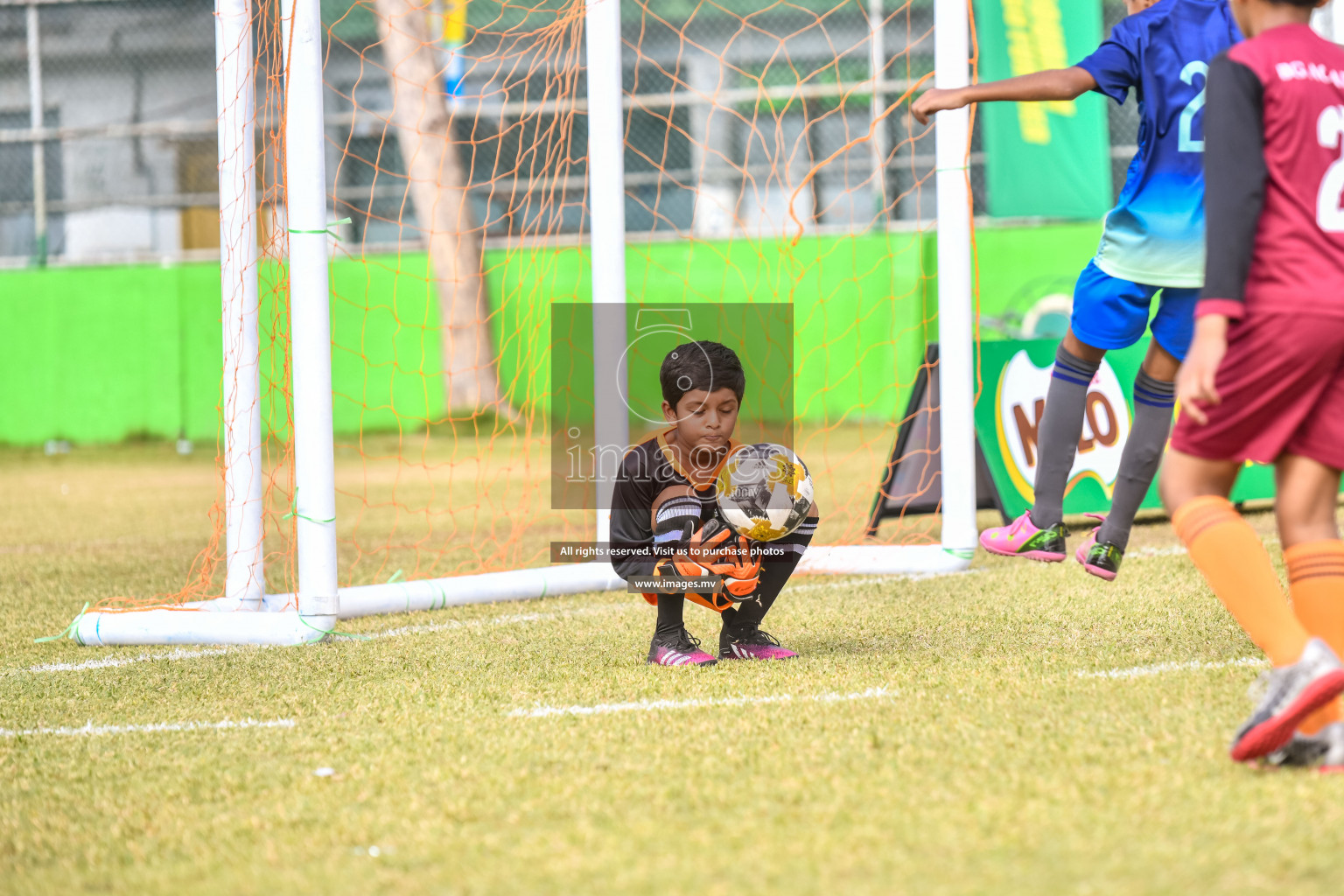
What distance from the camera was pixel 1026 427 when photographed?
583 cm

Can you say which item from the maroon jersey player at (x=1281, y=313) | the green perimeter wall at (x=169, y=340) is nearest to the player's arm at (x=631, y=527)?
the maroon jersey player at (x=1281, y=313)

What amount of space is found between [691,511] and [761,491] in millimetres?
211

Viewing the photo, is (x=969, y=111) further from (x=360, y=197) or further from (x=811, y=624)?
(x=360, y=197)

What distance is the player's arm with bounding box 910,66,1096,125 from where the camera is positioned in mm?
3160

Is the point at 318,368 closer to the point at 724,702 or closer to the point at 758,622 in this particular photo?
the point at 758,622

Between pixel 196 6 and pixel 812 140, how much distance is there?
27.8 ft

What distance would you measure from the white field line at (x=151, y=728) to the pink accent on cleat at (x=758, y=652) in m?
1.16

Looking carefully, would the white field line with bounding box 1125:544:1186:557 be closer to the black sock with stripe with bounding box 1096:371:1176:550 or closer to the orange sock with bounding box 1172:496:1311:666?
the black sock with stripe with bounding box 1096:371:1176:550

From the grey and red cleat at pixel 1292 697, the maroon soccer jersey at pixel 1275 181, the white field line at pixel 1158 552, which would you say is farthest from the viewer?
the white field line at pixel 1158 552

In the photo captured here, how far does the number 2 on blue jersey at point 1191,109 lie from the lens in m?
3.15

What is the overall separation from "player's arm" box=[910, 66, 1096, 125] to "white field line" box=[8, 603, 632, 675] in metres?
2.05

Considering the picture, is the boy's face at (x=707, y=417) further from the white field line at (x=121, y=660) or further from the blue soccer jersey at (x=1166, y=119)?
the white field line at (x=121, y=660)

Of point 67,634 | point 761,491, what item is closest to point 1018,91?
point 761,491

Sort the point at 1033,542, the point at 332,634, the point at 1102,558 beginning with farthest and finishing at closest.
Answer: the point at 332,634
the point at 1033,542
the point at 1102,558
